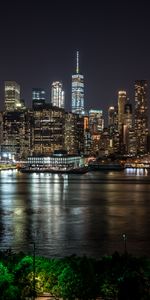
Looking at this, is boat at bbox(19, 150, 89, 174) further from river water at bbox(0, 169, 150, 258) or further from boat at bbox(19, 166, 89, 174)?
river water at bbox(0, 169, 150, 258)

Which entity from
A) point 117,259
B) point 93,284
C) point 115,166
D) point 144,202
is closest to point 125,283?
point 93,284

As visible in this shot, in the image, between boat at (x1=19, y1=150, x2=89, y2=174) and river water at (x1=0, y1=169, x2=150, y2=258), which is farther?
boat at (x1=19, y1=150, x2=89, y2=174)

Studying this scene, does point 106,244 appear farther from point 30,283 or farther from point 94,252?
point 30,283

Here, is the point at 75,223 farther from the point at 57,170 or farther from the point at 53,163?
the point at 53,163

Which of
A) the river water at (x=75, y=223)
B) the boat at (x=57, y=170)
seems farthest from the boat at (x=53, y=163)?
the river water at (x=75, y=223)

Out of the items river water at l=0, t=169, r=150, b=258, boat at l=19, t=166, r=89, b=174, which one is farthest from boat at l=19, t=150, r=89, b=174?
river water at l=0, t=169, r=150, b=258

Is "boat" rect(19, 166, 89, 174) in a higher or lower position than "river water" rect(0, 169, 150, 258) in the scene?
lower

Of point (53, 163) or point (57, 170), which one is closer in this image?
point (57, 170)

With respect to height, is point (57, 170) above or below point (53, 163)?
below

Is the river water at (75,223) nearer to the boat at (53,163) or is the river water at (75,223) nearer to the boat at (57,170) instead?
the boat at (57,170)

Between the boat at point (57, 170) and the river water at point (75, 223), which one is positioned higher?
the river water at point (75, 223)

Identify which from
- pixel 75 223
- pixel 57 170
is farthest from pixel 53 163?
pixel 75 223

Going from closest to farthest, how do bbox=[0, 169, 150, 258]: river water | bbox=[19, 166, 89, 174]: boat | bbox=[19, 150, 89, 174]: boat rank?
bbox=[0, 169, 150, 258]: river water → bbox=[19, 166, 89, 174]: boat → bbox=[19, 150, 89, 174]: boat

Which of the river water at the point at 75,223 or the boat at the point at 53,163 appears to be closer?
the river water at the point at 75,223
